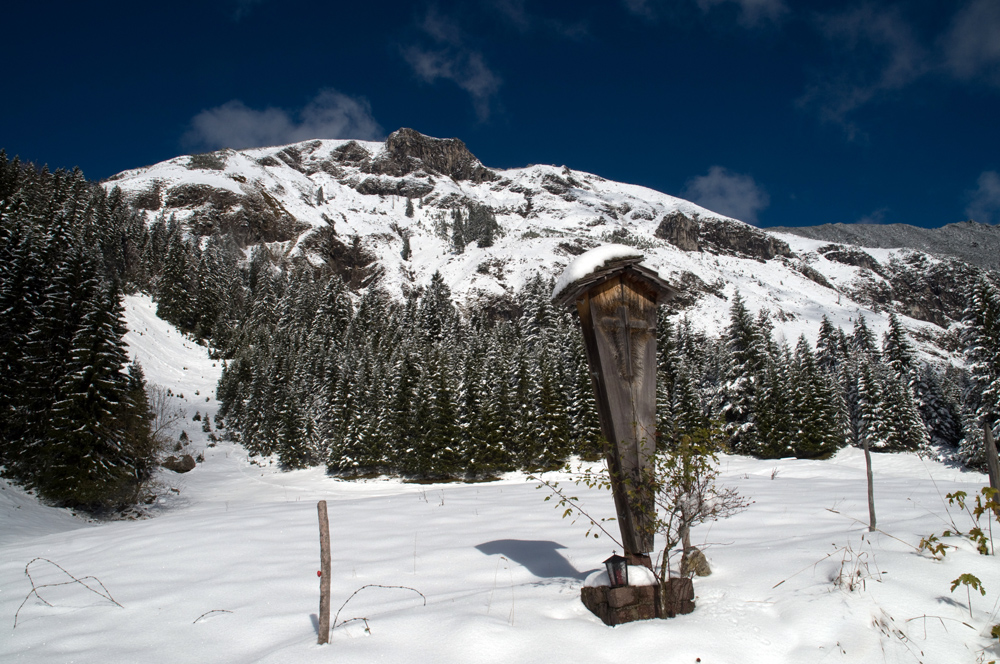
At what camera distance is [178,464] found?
37.6 metres

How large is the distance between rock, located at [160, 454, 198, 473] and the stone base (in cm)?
4239

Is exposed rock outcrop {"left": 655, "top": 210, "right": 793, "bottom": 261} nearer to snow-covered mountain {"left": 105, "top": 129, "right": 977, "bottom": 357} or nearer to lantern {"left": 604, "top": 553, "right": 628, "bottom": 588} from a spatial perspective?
snow-covered mountain {"left": 105, "top": 129, "right": 977, "bottom": 357}

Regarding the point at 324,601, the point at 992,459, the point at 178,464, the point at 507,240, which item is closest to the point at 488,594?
the point at 324,601

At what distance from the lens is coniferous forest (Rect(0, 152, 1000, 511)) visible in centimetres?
2042

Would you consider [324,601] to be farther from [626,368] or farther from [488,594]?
[626,368]

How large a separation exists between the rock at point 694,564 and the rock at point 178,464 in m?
42.5

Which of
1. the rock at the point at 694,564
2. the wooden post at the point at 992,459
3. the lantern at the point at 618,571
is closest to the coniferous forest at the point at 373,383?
the lantern at the point at 618,571

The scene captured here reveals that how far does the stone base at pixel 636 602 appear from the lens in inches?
135

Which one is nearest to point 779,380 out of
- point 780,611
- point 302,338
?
point 780,611

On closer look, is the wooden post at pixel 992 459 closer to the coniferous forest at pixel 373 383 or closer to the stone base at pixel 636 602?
the coniferous forest at pixel 373 383

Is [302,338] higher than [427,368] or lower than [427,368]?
higher

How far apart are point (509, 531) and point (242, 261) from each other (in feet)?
384

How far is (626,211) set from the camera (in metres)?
194

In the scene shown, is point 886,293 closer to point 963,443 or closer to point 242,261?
point 963,443
